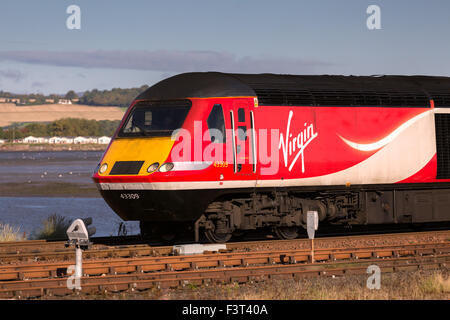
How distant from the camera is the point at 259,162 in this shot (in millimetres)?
18062

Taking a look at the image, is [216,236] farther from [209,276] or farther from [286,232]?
[209,276]

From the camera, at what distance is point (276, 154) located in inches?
719

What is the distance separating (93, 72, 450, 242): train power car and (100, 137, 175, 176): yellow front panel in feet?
0.09

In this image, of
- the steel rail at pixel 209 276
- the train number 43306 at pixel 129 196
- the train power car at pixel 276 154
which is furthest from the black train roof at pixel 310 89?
the steel rail at pixel 209 276

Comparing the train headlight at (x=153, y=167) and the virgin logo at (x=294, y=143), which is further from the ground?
the virgin logo at (x=294, y=143)

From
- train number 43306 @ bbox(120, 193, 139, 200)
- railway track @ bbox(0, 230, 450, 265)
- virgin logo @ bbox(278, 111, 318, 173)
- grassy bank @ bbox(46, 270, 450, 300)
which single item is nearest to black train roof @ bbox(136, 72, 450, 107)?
virgin logo @ bbox(278, 111, 318, 173)

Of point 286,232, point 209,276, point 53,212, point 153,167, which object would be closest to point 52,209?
point 53,212

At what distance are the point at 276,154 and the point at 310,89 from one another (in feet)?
6.98

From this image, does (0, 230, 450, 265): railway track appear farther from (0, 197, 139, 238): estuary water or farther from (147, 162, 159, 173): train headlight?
(0, 197, 139, 238): estuary water

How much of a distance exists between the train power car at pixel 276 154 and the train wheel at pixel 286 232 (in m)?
0.04

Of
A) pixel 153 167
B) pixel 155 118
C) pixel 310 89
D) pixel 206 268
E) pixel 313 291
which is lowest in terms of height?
pixel 313 291

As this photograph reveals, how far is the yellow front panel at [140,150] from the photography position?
17.1 metres

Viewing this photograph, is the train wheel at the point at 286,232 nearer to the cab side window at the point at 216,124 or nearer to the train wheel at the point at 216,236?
the train wheel at the point at 216,236

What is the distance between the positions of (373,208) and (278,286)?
7297mm
